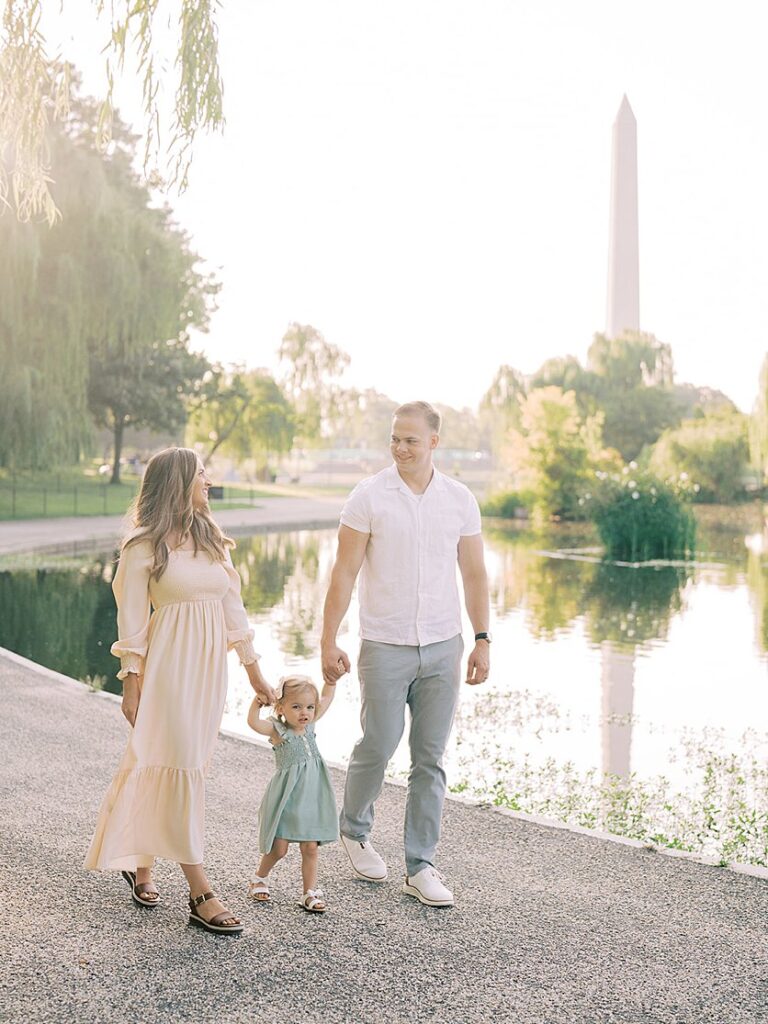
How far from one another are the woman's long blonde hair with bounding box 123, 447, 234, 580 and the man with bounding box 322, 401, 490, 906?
1.89 feet

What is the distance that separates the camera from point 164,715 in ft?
13.7

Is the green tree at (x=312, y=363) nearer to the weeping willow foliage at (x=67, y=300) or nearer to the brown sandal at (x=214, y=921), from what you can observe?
the weeping willow foliage at (x=67, y=300)

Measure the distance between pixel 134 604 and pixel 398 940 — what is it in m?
1.44

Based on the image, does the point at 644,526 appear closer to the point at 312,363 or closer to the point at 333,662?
the point at 333,662

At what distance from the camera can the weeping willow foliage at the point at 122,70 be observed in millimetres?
5492

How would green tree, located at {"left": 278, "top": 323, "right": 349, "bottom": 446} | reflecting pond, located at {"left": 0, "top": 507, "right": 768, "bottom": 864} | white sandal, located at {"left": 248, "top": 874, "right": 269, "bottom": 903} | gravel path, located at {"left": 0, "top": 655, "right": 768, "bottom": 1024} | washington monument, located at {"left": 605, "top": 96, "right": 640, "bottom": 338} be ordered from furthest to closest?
green tree, located at {"left": 278, "top": 323, "right": 349, "bottom": 446}
washington monument, located at {"left": 605, "top": 96, "right": 640, "bottom": 338}
reflecting pond, located at {"left": 0, "top": 507, "right": 768, "bottom": 864}
white sandal, located at {"left": 248, "top": 874, "right": 269, "bottom": 903}
gravel path, located at {"left": 0, "top": 655, "right": 768, "bottom": 1024}

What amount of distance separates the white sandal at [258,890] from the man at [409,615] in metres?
0.54

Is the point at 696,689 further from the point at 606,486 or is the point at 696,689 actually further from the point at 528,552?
the point at 606,486

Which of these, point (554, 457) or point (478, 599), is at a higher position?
point (554, 457)

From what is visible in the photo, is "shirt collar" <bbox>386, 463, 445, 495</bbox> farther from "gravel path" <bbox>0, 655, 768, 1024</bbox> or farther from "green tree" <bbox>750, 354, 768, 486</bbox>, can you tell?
"green tree" <bbox>750, 354, 768, 486</bbox>

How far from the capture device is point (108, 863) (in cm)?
407

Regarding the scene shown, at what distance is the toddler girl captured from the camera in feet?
14.3

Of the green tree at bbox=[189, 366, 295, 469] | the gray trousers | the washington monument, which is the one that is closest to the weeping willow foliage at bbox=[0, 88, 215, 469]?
the gray trousers

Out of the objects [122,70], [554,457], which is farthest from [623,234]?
[122,70]
